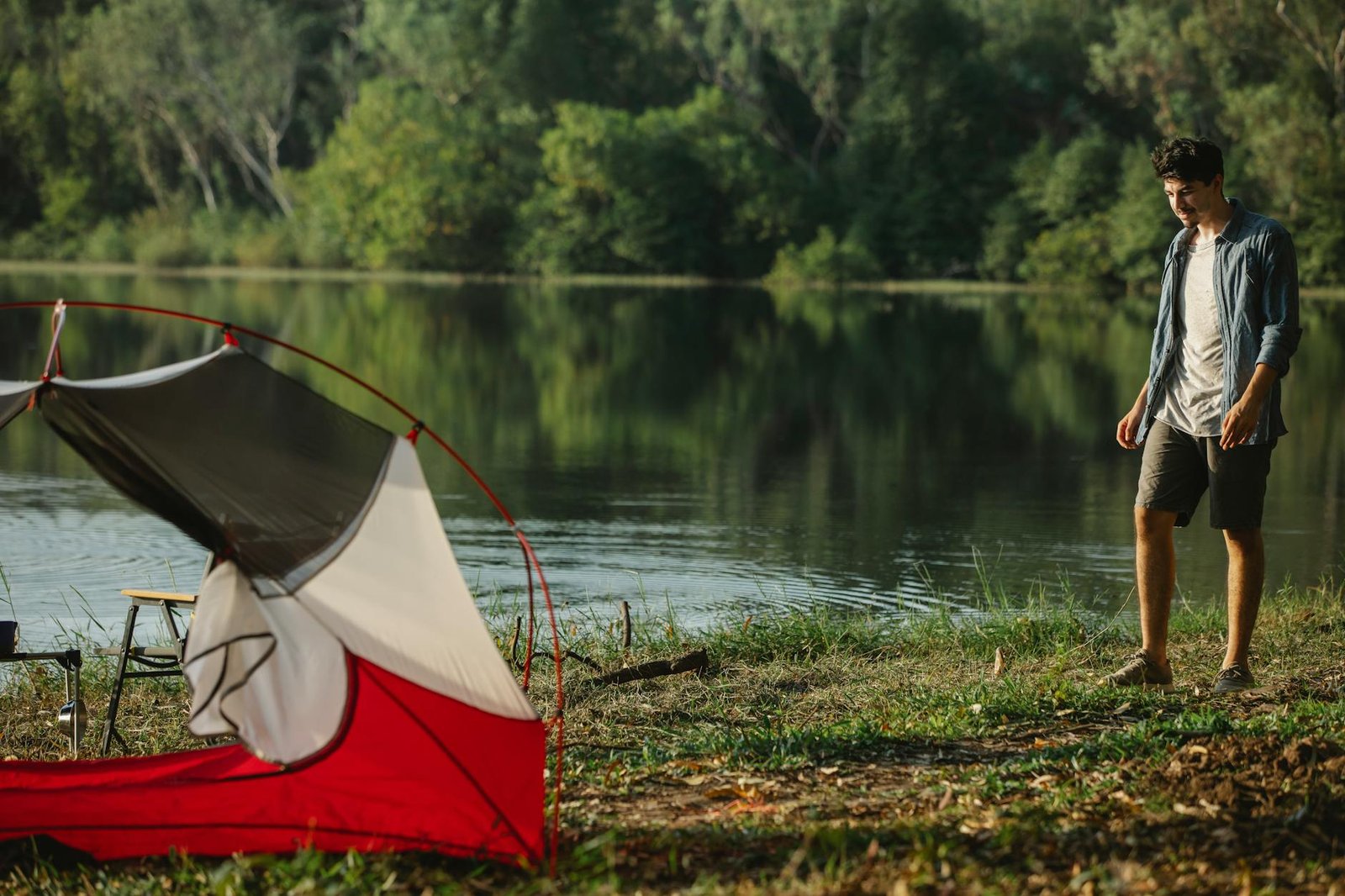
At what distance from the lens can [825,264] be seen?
5294 cm

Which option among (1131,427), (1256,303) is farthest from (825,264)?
(1256,303)

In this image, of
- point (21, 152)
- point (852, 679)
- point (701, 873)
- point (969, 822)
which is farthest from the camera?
point (21, 152)

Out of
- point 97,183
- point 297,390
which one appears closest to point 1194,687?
point 297,390

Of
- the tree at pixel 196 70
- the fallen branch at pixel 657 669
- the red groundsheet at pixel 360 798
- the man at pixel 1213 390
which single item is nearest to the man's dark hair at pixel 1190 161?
the man at pixel 1213 390

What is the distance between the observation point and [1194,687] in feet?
17.8

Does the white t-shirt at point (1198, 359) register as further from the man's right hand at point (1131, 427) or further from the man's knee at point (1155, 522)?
the man's knee at point (1155, 522)

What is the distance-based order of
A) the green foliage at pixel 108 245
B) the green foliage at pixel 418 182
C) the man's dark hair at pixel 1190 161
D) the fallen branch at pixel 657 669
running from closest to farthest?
the man's dark hair at pixel 1190 161 → the fallen branch at pixel 657 669 → the green foliage at pixel 418 182 → the green foliage at pixel 108 245

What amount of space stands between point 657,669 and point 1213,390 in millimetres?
2169

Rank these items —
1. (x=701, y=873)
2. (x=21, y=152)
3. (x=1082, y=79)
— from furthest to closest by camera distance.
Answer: (x=21, y=152) → (x=1082, y=79) → (x=701, y=873)

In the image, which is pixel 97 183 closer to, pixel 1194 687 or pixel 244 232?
pixel 244 232

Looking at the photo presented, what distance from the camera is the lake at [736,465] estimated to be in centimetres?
895

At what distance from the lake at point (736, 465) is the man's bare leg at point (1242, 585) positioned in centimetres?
250

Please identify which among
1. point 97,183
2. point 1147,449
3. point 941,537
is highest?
point 97,183

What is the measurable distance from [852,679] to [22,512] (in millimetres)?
6780
